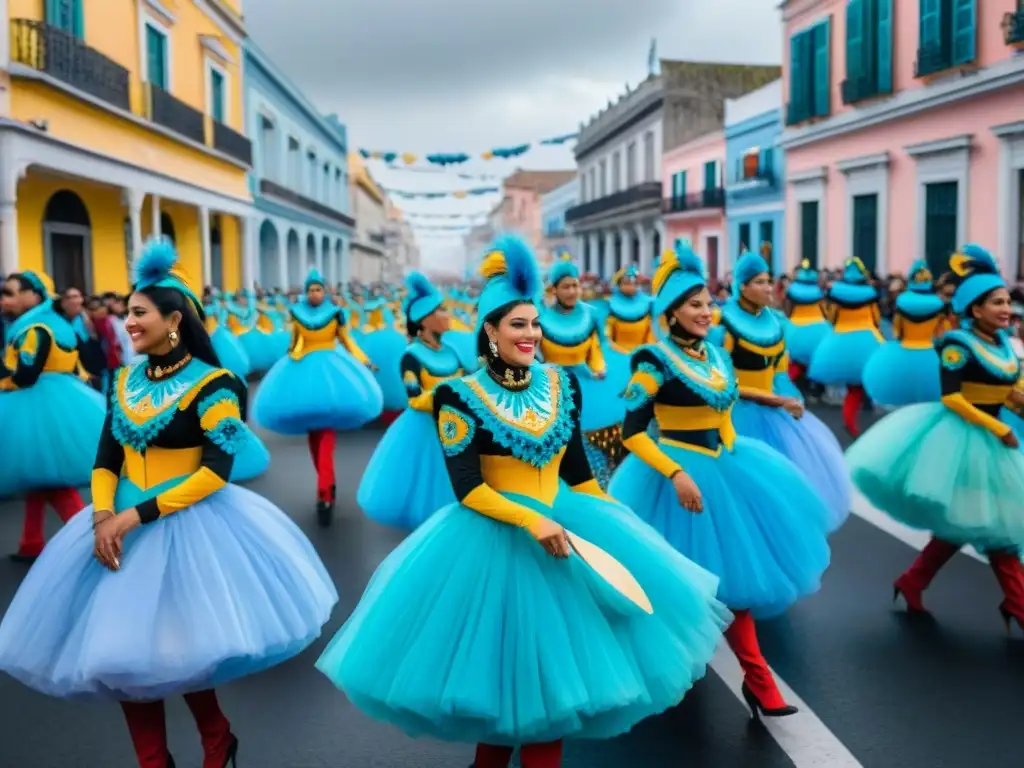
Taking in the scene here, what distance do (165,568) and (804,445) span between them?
13.3 feet

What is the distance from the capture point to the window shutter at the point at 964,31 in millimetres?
18172

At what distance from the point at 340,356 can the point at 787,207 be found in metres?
20.2

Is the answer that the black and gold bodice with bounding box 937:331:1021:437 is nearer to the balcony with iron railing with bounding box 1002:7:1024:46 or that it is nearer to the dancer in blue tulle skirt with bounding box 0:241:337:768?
the dancer in blue tulle skirt with bounding box 0:241:337:768

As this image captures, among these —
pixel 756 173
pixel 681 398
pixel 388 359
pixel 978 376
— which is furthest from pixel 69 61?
pixel 756 173

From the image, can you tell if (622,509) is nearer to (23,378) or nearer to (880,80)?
(23,378)

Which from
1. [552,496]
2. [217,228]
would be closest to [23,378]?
[552,496]

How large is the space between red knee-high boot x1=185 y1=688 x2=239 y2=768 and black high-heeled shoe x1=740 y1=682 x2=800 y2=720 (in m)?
2.24

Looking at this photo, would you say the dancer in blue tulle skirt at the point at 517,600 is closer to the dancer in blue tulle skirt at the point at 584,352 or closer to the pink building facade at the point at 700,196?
the dancer in blue tulle skirt at the point at 584,352

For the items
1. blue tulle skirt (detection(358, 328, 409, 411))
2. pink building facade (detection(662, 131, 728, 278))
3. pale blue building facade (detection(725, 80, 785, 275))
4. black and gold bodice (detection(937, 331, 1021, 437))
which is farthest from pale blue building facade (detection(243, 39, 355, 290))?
black and gold bodice (detection(937, 331, 1021, 437))

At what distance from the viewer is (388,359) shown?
14445 millimetres

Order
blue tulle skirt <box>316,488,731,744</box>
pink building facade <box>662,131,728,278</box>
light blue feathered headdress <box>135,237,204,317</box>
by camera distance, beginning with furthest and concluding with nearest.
A: pink building facade <box>662,131,728,278</box>
light blue feathered headdress <box>135,237,204,317</box>
blue tulle skirt <box>316,488,731,744</box>

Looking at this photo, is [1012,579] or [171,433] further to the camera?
[1012,579]

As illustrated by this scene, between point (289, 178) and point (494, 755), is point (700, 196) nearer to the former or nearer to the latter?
point (289, 178)

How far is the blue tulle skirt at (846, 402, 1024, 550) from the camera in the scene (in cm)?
523
